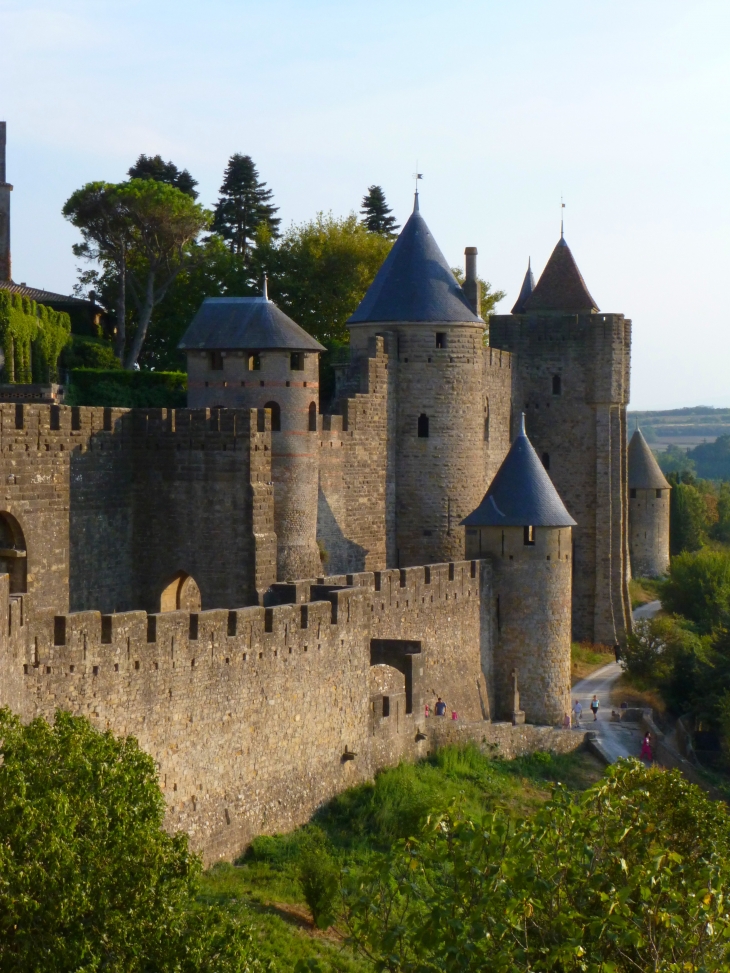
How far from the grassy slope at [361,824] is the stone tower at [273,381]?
592 cm

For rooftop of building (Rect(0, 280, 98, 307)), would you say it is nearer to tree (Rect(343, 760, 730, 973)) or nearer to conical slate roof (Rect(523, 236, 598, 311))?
conical slate roof (Rect(523, 236, 598, 311))

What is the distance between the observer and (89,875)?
1702cm

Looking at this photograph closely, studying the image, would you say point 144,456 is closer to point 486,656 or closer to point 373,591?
point 373,591

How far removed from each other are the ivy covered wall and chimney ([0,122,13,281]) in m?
6.18

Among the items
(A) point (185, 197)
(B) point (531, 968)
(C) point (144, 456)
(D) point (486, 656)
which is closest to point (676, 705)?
(D) point (486, 656)

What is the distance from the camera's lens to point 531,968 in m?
14.9

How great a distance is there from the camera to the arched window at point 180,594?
108 feet

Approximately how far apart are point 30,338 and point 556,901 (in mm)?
38158

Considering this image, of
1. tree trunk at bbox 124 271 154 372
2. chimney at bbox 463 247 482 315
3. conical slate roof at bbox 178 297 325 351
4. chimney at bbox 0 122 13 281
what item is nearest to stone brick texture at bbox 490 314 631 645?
chimney at bbox 463 247 482 315

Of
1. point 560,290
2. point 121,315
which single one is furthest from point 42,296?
point 560,290

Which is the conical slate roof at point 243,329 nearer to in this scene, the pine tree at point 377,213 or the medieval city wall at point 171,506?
the medieval city wall at point 171,506

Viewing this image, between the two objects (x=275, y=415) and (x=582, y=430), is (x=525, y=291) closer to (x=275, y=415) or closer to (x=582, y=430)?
(x=582, y=430)

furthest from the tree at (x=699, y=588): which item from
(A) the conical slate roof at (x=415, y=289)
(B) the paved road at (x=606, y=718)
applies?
(A) the conical slate roof at (x=415, y=289)

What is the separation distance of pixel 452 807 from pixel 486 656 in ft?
69.2
